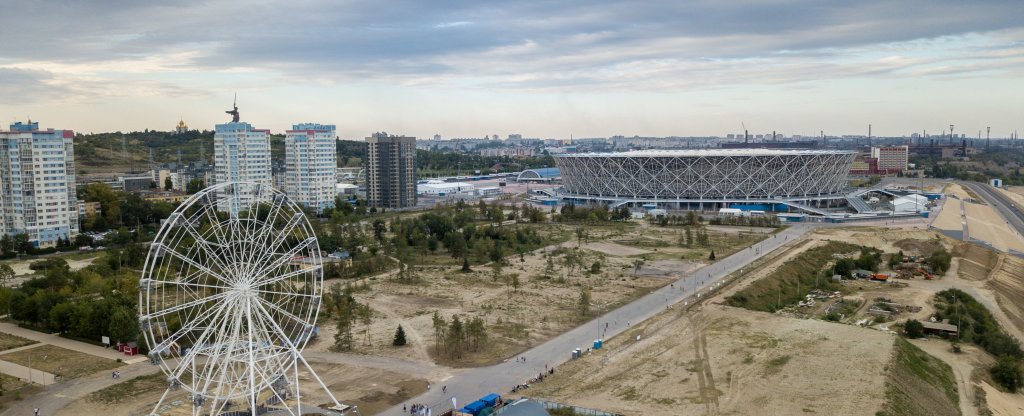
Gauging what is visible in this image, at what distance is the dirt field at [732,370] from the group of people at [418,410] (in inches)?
165

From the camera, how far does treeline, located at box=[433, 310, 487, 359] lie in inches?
1323

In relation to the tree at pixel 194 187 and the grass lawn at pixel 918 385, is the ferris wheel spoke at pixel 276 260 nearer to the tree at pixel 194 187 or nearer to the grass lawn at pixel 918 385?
the grass lawn at pixel 918 385

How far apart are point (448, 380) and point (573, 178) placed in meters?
76.4

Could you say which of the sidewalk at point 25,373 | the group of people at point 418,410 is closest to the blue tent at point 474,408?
the group of people at point 418,410

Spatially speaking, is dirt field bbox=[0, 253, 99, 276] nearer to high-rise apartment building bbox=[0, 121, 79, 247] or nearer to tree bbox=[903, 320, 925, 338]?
high-rise apartment building bbox=[0, 121, 79, 247]

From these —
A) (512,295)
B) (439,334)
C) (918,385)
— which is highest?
(512,295)

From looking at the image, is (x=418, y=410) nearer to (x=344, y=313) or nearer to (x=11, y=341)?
(x=344, y=313)

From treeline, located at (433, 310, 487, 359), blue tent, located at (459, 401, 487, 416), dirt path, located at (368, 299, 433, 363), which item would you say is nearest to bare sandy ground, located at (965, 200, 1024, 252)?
treeline, located at (433, 310, 487, 359)

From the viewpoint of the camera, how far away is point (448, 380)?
98.0 feet

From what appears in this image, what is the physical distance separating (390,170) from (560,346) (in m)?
67.0

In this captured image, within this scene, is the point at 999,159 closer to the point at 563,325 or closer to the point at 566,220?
the point at 566,220

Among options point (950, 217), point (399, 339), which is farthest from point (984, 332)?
point (950, 217)

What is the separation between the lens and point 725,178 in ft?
304

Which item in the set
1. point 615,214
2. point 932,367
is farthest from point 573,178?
point 932,367
